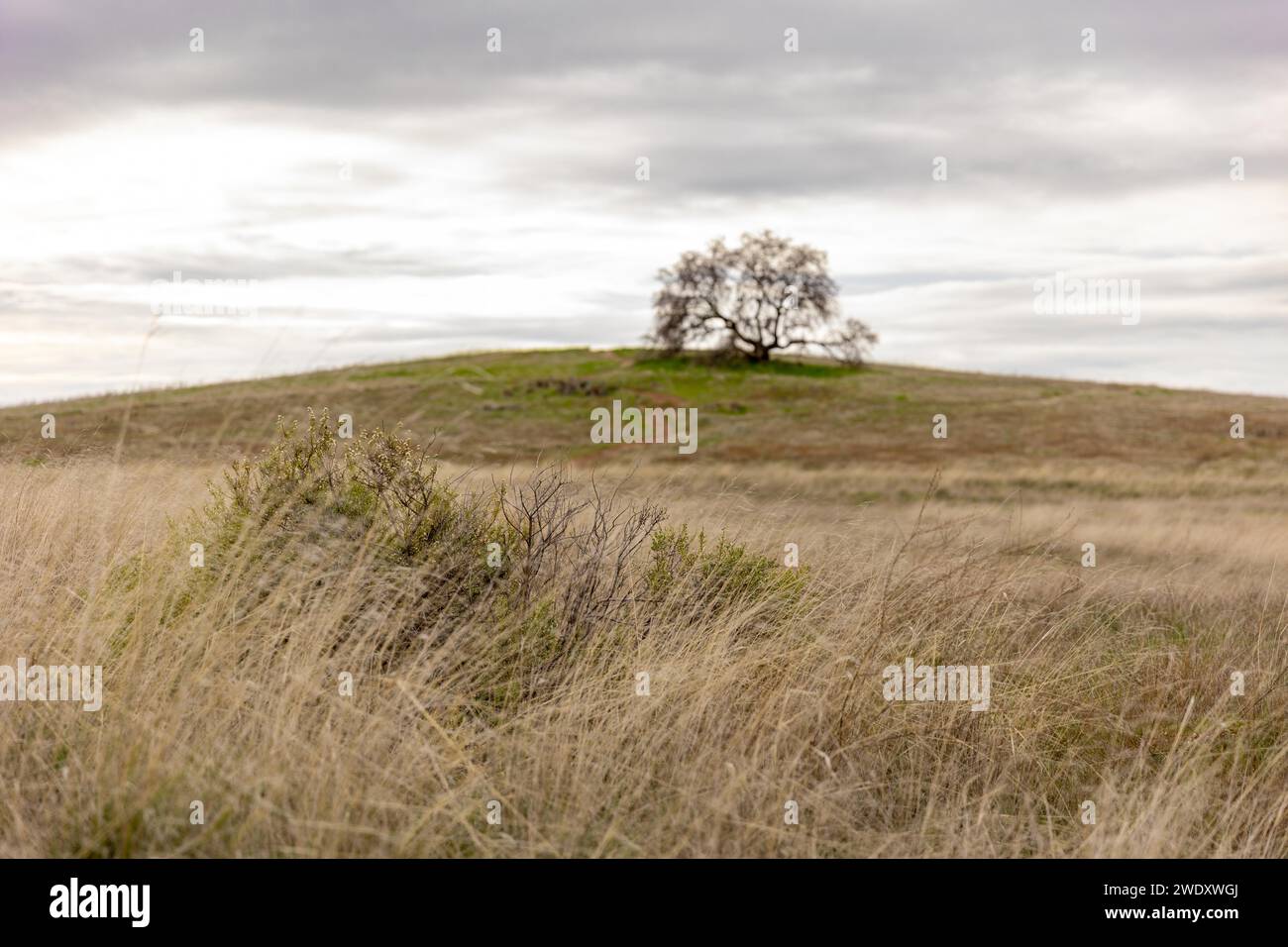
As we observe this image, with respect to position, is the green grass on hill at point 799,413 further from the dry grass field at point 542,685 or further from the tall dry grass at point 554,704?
the tall dry grass at point 554,704

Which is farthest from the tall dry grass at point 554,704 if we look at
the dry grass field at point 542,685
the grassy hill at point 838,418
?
the grassy hill at point 838,418

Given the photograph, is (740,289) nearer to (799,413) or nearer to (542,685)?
(799,413)

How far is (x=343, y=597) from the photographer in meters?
4.66

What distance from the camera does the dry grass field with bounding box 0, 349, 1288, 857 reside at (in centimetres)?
364

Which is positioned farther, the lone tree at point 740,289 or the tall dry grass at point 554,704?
the lone tree at point 740,289

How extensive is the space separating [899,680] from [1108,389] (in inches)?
2629

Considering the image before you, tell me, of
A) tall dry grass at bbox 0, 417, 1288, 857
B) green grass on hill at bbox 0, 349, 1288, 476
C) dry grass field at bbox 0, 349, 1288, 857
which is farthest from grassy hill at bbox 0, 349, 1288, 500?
tall dry grass at bbox 0, 417, 1288, 857

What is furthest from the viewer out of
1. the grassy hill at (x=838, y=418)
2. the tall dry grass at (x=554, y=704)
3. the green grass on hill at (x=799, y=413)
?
the green grass on hill at (x=799, y=413)

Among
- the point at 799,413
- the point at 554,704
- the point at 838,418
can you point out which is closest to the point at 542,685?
the point at 554,704

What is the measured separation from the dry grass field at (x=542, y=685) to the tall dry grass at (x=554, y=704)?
0.02m

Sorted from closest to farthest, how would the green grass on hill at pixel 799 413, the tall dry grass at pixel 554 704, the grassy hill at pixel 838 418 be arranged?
the tall dry grass at pixel 554 704 < the grassy hill at pixel 838 418 < the green grass on hill at pixel 799 413

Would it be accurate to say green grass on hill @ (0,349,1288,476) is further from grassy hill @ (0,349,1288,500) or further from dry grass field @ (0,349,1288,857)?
dry grass field @ (0,349,1288,857)

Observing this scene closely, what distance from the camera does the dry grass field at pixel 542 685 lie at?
3.64 meters
